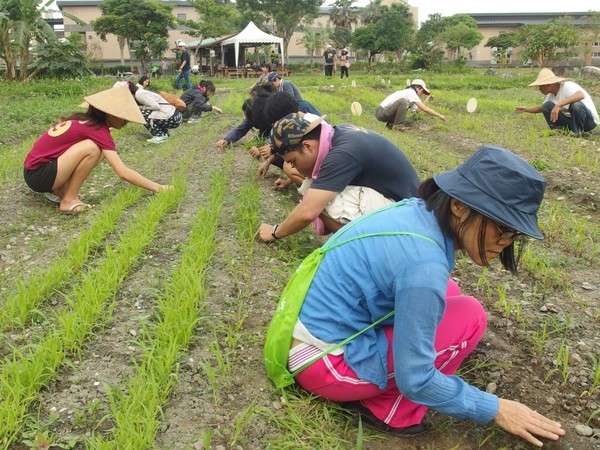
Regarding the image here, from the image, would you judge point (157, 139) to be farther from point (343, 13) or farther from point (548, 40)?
point (343, 13)

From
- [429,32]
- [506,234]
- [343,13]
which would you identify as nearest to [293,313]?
[506,234]

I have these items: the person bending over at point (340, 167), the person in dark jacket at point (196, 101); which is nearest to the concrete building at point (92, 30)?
the person in dark jacket at point (196, 101)

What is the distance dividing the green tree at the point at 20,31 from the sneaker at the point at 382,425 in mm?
13087

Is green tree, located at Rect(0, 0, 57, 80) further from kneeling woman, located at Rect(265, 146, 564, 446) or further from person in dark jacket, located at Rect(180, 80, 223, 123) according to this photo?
kneeling woman, located at Rect(265, 146, 564, 446)

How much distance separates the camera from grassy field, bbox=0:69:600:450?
1.71 metres

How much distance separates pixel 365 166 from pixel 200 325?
1.15 meters

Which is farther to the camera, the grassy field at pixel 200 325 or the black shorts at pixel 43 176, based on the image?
the black shorts at pixel 43 176

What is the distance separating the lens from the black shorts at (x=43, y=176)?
3761mm

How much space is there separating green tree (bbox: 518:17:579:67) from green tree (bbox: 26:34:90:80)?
918 inches

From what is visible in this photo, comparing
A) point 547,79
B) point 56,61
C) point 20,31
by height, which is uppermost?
point 20,31

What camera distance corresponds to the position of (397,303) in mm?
1383

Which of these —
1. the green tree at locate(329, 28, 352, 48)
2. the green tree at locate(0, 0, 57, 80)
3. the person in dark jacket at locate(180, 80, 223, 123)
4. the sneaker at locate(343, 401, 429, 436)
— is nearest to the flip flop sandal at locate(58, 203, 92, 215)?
the sneaker at locate(343, 401, 429, 436)

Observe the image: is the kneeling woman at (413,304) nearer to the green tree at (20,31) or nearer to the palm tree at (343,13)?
the green tree at (20,31)

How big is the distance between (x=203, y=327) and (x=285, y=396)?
60 centimetres
